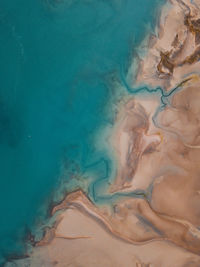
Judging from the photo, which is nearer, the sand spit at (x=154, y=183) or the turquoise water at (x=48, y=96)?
the sand spit at (x=154, y=183)

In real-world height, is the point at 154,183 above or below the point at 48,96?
below

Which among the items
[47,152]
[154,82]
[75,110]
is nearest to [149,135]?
[154,82]

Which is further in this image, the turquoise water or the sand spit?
the turquoise water

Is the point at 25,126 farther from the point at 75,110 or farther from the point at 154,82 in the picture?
the point at 154,82

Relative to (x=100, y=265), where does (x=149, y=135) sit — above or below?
above
